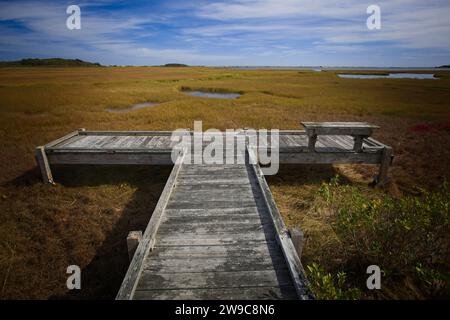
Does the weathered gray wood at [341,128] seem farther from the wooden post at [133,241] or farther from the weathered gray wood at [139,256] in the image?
the wooden post at [133,241]

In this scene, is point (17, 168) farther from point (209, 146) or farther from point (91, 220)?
point (209, 146)

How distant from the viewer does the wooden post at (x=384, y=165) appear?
7.65 m

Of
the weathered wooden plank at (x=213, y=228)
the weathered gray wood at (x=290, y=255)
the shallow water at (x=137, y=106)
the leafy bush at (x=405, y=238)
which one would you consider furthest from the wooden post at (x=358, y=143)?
the shallow water at (x=137, y=106)

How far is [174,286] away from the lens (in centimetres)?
301

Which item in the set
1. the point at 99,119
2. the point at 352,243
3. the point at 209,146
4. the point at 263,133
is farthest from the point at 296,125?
the point at 99,119

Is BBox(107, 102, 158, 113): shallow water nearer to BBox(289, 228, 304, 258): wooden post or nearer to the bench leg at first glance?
the bench leg

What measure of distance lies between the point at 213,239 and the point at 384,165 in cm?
654

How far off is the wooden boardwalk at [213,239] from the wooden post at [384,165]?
4cm

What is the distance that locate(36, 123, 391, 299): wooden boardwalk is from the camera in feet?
9.79

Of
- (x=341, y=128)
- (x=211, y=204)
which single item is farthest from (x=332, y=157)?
(x=211, y=204)

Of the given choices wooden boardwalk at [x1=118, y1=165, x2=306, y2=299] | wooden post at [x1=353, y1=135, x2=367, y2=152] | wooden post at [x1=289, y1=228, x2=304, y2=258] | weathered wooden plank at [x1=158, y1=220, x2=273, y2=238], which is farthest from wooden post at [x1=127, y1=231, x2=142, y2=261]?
wooden post at [x1=353, y1=135, x2=367, y2=152]
